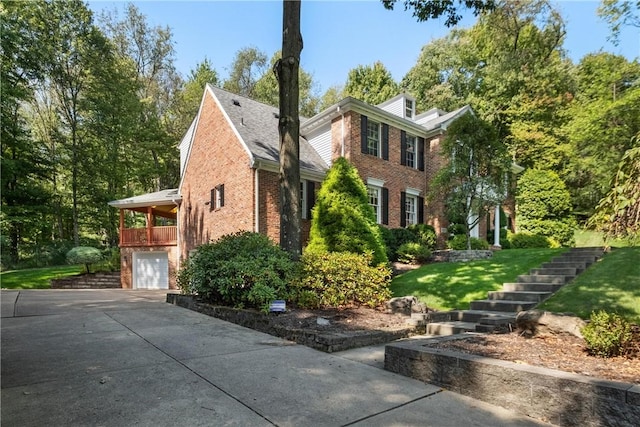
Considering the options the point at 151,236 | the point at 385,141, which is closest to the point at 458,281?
the point at 385,141

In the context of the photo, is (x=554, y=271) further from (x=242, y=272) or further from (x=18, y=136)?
(x=18, y=136)

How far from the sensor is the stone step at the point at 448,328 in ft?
18.8

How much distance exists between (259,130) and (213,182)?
310 cm

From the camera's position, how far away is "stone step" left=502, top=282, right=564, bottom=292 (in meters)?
7.00

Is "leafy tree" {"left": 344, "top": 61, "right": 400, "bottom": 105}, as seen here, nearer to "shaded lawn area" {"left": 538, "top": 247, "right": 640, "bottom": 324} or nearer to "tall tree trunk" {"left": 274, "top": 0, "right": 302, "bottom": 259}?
"tall tree trunk" {"left": 274, "top": 0, "right": 302, "bottom": 259}

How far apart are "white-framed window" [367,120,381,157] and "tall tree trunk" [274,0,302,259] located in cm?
696

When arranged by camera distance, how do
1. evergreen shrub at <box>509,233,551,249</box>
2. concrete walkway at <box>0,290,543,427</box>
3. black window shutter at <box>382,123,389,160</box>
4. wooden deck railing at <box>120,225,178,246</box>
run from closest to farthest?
concrete walkway at <box>0,290,543,427</box>, black window shutter at <box>382,123,389,160</box>, wooden deck railing at <box>120,225,178,246</box>, evergreen shrub at <box>509,233,551,249</box>

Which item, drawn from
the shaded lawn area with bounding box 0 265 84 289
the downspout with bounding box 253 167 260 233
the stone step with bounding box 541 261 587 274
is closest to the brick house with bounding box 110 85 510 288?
the downspout with bounding box 253 167 260 233

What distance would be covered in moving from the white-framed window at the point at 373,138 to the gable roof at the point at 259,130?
211 centimetres

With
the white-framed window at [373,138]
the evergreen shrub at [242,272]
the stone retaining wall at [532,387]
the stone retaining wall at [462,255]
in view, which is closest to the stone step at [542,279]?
the stone retaining wall at [462,255]

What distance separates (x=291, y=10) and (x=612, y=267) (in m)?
9.12

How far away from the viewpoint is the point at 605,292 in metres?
6.03

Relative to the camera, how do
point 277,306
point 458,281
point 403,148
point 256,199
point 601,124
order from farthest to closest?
point 601,124 < point 403,148 < point 256,199 < point 458,281 < point 277,306

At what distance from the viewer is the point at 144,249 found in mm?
18594
